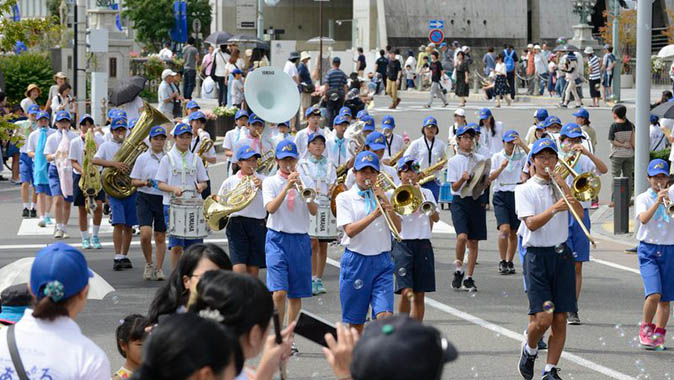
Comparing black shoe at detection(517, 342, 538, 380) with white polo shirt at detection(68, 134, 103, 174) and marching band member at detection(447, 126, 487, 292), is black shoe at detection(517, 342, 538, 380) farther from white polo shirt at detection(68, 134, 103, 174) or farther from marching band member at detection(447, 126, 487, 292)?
white polo shirt at detection(68, 134, 103, 174)

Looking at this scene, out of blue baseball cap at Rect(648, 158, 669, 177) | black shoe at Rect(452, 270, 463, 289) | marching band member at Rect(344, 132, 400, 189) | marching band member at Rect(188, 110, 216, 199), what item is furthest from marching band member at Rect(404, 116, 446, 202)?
blue baseball cap at Rect(648, 158, 669, 177)

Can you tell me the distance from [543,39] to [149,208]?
5300 cm

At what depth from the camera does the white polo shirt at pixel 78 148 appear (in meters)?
15.6

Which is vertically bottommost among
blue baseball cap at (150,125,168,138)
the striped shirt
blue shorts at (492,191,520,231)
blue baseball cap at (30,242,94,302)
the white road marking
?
the white road marking

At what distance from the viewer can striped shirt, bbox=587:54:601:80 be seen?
36.2 metres

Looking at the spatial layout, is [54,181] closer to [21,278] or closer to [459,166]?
[459,166]

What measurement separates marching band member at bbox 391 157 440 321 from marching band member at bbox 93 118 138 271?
14.8ft

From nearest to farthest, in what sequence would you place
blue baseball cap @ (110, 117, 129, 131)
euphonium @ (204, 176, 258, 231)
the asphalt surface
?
the asphalt surface < euphonium @ (204, 176, 258, 231) < blue baseball cap @ (110, 117, 129, 131)

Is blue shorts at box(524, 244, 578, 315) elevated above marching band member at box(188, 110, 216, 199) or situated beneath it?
situated beneath

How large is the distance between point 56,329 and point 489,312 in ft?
25.2

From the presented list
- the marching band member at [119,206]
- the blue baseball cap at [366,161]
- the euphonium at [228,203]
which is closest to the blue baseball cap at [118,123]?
the marching band member at [119,206]

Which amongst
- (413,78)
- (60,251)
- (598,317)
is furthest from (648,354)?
(413,78)

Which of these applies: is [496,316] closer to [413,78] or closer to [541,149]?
[541,149]

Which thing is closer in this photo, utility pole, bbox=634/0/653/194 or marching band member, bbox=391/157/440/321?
marching band member, bbox=391/157/440/321
